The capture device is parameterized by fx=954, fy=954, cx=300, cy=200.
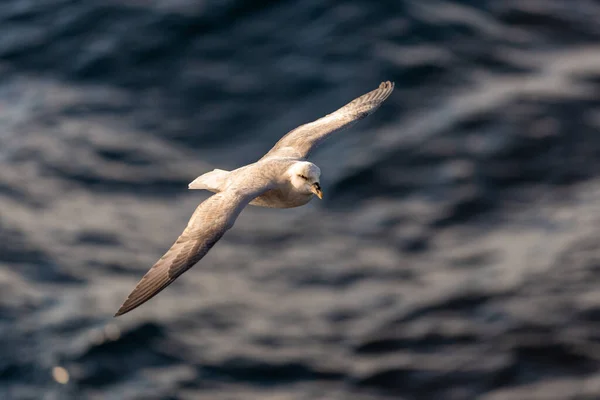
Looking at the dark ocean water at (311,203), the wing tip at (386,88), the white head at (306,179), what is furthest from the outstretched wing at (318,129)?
the dark ocean water at (311,203)

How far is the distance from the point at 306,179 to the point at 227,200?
2.75 ft

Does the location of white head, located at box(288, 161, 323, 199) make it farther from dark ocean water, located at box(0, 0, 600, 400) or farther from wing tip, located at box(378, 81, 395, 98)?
dark ocean water, located at box(0, 0, 600, 400)

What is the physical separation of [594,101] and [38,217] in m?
14.4

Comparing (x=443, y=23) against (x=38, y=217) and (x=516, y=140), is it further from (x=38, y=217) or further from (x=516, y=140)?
(x=38, y=217)

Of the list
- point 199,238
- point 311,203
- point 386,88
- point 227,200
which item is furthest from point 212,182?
point 311,203

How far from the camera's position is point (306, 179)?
9.80 metres

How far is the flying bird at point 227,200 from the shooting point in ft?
30.1

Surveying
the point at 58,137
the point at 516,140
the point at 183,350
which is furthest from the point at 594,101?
the point at 58,137

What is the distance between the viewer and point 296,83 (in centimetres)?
2383

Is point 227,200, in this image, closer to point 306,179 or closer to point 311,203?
point 306,179

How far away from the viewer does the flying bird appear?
30.1 feet

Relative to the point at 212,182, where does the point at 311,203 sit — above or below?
above

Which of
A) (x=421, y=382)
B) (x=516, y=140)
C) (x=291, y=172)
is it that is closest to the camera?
(x=291, y=172)

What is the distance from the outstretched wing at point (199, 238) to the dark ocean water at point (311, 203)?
13.1m
